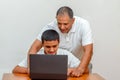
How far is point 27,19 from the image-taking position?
9.29 feet

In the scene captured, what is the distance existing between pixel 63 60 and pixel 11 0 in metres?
1.40

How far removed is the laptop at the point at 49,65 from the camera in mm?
1629

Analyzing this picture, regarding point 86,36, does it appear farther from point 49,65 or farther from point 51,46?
point 49,65

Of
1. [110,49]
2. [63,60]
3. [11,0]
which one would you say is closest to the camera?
[63,60]

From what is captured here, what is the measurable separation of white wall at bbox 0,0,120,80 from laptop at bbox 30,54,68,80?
125 cm

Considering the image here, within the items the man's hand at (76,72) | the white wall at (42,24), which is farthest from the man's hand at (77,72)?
the white wall at (42,24)

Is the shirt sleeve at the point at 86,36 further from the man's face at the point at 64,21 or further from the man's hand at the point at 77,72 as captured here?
the man's hand at the point at 77,72

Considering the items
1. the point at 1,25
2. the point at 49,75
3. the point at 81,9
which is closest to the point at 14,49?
the point at 1,25

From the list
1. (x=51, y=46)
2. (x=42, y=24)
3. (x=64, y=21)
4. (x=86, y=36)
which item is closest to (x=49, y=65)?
(x=51, y=46)

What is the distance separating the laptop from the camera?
1.63 meters

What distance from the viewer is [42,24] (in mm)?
2854

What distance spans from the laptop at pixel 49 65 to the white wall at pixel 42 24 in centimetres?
125

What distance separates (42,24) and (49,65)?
1.28 meters

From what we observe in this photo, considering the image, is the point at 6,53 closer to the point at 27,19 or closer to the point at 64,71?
the point at 27,19
